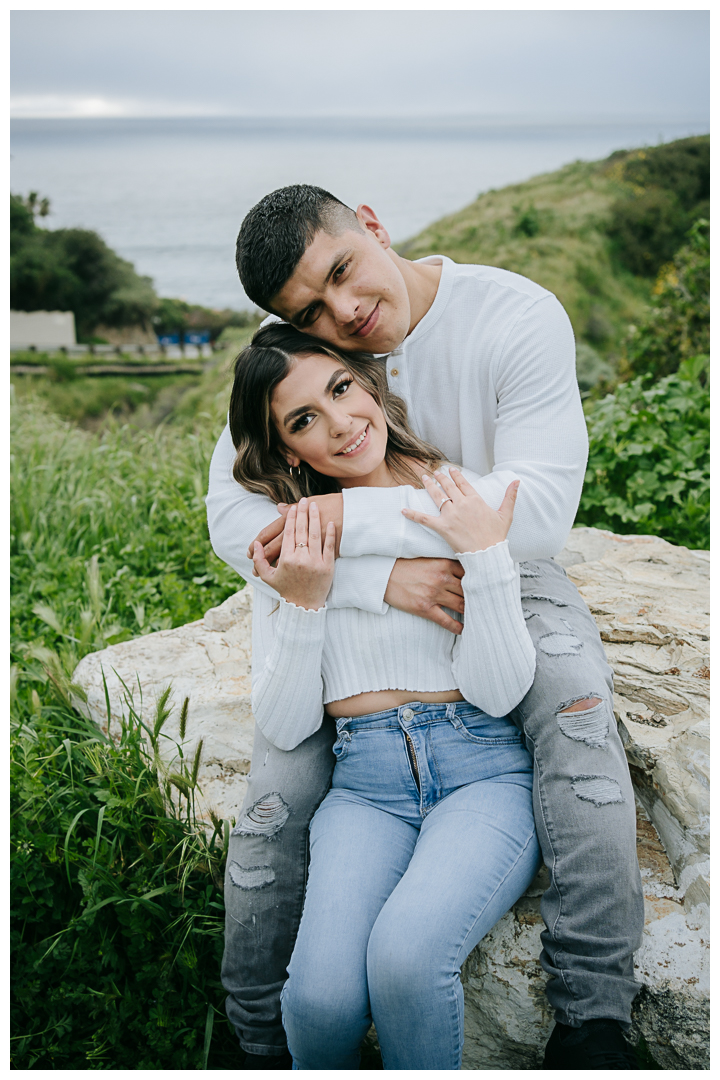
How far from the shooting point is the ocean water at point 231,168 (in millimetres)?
9281

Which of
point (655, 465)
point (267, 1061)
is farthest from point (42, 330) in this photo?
point (267, 1061)

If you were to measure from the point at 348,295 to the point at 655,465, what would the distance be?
8.68 feet

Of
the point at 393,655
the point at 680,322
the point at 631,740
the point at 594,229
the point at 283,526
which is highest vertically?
the point at 594,229

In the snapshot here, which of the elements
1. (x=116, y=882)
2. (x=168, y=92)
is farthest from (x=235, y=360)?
(x=168, y=92)

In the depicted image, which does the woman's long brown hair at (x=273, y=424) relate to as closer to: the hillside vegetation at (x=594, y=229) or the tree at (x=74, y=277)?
the hillside vegetation at (x=594, y=229)

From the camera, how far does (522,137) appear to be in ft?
36.1

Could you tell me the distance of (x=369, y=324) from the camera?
2.24m

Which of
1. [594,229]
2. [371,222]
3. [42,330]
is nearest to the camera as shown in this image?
[371,222]

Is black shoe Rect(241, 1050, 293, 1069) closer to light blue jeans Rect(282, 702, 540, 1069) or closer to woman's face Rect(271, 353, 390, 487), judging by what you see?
light blue jeans Rect(282, 702, 540, 1069)

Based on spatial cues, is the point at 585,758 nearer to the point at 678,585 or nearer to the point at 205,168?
the point at 678,585

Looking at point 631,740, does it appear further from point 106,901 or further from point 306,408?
point 106,901

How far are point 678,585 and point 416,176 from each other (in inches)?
354

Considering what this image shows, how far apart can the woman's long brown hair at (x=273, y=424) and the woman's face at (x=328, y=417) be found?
0.04m

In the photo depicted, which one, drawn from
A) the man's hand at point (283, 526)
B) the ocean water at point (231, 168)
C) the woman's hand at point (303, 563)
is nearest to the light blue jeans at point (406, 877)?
the woman's hand at point (303, 563)
